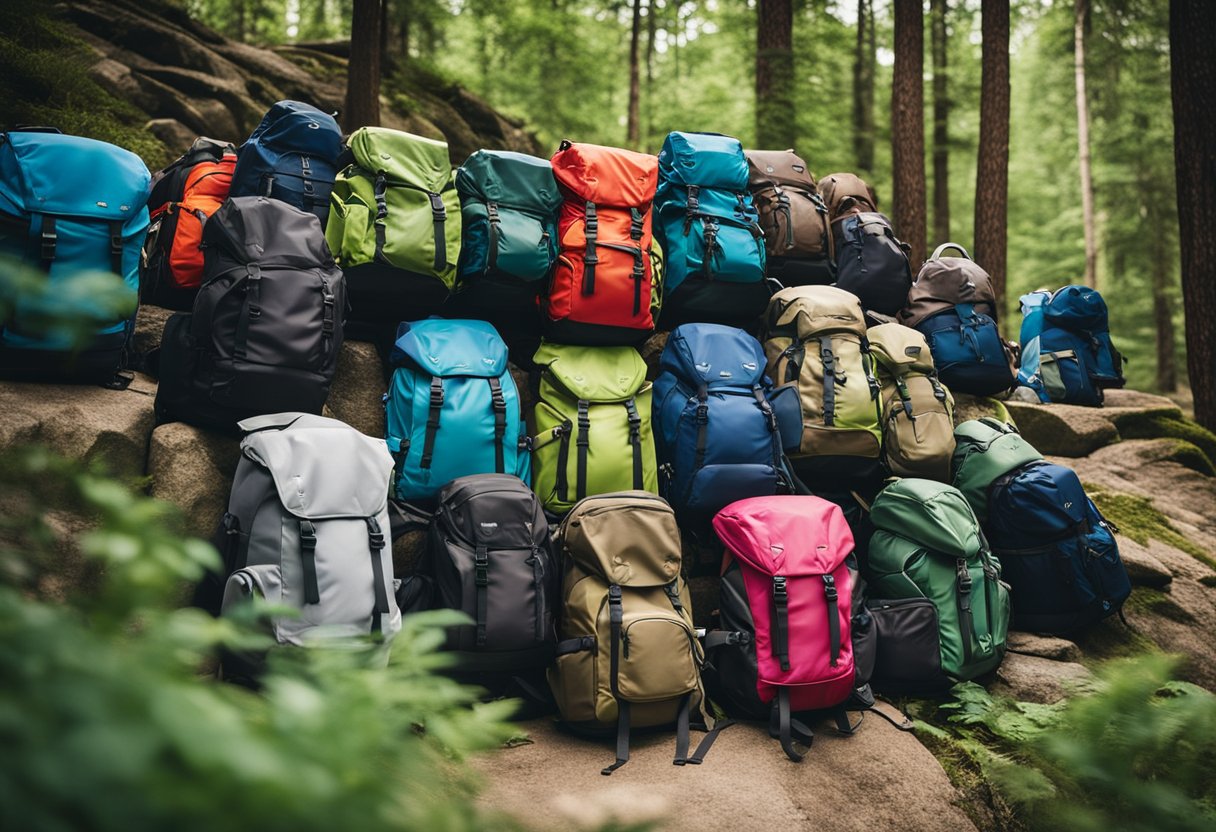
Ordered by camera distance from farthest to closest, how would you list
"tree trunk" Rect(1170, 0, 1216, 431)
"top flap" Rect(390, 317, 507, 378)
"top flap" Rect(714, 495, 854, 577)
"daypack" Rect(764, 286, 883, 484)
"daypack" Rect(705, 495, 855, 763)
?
"tree trunk" Rect(1170, 0, 1216, 431) < "daypack" Rect(764, 286, 883, 484) < "top flap" Rect(390, 317, 507, 378) < "top flap" Rect(714, 495, 854, 577) < "daypack" Rect(705, 495, 855, 763)

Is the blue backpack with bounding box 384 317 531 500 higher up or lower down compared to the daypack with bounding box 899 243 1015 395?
lower down

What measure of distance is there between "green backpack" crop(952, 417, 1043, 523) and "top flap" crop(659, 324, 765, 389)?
1602 mm

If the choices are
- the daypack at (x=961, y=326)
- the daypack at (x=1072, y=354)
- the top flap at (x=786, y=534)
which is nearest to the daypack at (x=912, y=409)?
the daypack at (x=961, y=326)

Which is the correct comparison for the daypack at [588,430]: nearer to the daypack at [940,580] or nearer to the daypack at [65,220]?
the daypack at [940,580]

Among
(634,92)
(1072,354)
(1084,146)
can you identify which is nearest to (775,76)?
(1072,354)

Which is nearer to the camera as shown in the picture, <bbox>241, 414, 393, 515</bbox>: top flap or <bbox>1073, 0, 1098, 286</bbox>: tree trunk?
<bbox>241, 414, 393, 515</bbox>: top flap

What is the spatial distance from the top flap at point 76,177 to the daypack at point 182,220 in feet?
1.71

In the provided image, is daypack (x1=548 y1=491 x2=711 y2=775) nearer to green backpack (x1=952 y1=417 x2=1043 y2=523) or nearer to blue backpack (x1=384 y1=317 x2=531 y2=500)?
blue backpack (x1=384 y1=317 x2=531 y2=500)

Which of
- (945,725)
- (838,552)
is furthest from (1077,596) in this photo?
(838,552)

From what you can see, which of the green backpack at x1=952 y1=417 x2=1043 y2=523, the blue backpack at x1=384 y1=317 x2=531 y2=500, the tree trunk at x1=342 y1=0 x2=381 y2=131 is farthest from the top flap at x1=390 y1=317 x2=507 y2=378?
the tree trunk at x1=342 y1=0 x2=381 y2=131

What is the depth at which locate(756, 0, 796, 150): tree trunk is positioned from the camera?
9.87 m

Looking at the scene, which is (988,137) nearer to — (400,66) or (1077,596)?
(1077,596)

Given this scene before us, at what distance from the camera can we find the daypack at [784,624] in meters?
4.09

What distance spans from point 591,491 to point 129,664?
12.8 ft
